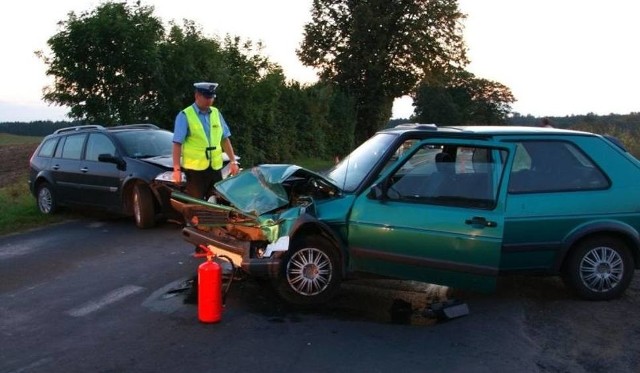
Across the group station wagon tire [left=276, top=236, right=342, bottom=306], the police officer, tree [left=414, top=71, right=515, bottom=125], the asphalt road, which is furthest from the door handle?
tree [left=414, top=71, right=515, bottom=125]

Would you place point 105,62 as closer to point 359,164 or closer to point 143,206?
point 143,206

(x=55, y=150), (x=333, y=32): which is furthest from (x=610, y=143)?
(x=333, y=32)

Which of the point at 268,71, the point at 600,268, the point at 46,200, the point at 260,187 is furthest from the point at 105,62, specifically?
the point at 600,268

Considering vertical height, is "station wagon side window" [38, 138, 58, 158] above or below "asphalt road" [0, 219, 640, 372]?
above

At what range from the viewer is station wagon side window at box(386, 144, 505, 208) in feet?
19.1

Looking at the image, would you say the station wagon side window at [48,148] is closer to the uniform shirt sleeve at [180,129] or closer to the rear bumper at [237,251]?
the uniform shirt sleeve at [180,129]

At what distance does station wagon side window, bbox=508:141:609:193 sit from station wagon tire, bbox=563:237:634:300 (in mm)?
572

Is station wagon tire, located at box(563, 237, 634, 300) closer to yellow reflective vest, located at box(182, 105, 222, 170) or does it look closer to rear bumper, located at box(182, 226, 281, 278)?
rear bumper, located at box(182, 226, 281, 278)

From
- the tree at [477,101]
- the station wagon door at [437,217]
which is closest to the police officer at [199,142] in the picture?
the station wagon door at [437,217]

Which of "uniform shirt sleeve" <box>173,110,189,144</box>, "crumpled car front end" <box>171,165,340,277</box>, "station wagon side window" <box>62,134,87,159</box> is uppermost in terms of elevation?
"uniform shirt sleeve" <box>173,110,189,144</box>

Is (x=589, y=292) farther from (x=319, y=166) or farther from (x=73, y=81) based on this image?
(x=319, y=166)

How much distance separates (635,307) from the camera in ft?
19.7

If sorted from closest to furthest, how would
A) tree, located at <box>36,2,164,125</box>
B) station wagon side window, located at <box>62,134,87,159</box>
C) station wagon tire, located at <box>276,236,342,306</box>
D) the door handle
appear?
the door handle → station wagon tire, located at <box>276,236,342,306</box> → station wagon side window, located at <box>62,134,87,159</box> → tree, located at <box>36,2,164,125</box>

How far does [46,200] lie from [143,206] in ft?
10.8
